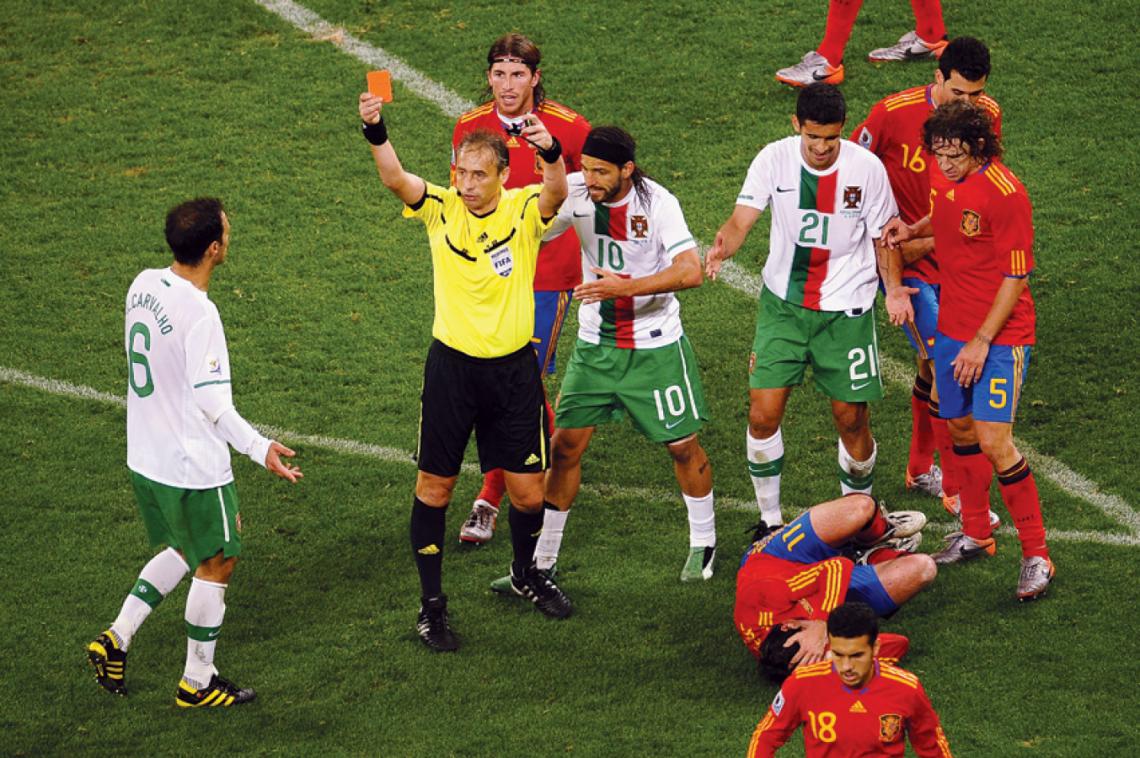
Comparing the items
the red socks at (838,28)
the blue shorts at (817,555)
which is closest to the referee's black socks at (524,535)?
the blue shorts at (817,555)

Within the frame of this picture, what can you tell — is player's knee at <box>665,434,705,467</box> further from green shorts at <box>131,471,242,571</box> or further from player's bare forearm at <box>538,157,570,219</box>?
green shorts at <box>131,471,242,571</box>

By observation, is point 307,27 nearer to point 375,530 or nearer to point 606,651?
point 375,530

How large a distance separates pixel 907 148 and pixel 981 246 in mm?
985

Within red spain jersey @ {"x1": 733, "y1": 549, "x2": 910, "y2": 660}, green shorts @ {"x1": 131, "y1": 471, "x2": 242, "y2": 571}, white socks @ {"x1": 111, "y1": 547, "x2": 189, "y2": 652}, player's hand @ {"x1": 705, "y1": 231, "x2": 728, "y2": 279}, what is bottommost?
red spain jersey @ {"x1": 733, "y1": 549, "x2": 910, "y2": 660}

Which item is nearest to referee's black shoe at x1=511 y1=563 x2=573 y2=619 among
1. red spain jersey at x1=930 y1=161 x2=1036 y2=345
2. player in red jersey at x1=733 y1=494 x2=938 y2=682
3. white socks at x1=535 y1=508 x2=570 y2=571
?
white socks at x1=535 y1=508 x2=570 y2=571

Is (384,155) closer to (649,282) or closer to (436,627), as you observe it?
(649,282)

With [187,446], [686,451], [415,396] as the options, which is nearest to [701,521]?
[686,451]

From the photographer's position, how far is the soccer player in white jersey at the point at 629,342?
7906 mm

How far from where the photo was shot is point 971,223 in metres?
7.88

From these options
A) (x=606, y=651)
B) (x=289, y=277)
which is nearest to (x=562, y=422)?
(x=606, y=651)

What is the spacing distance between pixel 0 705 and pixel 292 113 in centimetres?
648

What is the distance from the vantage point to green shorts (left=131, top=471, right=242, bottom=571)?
7230 mm

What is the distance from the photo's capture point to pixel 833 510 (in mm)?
7664

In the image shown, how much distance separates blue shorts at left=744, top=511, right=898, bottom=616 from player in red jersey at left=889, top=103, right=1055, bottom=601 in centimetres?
81
